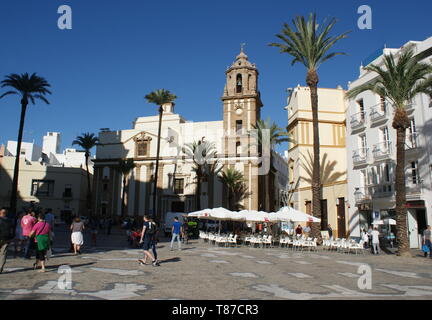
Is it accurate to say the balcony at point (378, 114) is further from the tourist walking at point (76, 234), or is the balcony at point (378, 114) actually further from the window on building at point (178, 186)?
the window on building at point (178, 186)

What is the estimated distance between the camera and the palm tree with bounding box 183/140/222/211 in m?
46.8

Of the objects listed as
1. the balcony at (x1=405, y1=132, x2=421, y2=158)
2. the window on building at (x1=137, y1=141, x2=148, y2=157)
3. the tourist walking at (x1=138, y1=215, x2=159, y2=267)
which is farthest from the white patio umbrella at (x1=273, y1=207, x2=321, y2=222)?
the window on building at (x1=137, y1=141, x2=148, y2=157)

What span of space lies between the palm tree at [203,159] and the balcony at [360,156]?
72.0 ft

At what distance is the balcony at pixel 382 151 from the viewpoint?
83.7 feet

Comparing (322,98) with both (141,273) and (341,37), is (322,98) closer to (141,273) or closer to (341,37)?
(341,37)

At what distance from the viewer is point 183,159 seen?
50.6 meters

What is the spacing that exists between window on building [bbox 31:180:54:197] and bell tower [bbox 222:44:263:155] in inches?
1171

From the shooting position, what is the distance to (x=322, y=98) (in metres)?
37.7

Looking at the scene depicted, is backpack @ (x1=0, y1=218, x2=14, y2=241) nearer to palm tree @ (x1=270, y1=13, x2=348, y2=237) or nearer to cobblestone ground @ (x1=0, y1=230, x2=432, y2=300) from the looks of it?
cobblestone ground @ (x1=0, y1=230, x2=432, y2=300)

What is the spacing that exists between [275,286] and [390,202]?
19104 millimetres

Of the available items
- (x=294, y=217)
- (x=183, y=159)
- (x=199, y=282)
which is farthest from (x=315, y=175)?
(x=183, y=159)

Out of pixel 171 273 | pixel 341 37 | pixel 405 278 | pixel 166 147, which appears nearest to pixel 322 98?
pixel 341 37

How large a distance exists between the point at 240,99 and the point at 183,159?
11.6 meters

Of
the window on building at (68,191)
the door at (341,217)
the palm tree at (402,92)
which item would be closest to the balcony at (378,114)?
the palm tree at (402,92)
